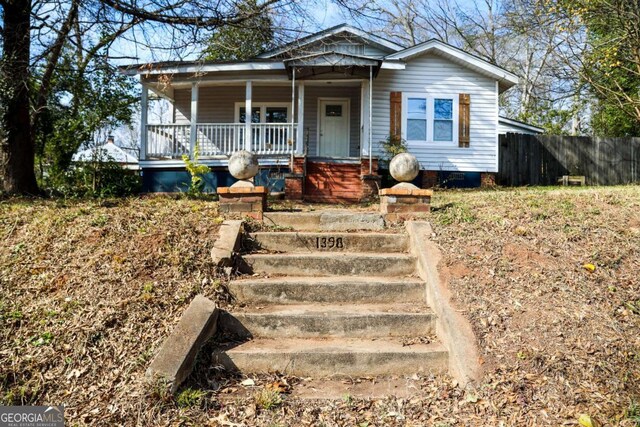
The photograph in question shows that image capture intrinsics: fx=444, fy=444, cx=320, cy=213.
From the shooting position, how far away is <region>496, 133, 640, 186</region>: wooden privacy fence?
1472 centimetres

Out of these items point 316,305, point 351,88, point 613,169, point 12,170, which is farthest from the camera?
point 613,169

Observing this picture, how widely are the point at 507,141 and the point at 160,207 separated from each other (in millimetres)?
12464

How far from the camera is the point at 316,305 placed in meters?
3.89

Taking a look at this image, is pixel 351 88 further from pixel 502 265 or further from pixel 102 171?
pixel 502 265

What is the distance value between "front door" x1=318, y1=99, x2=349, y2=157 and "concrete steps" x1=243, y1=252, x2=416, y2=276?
1020 cm

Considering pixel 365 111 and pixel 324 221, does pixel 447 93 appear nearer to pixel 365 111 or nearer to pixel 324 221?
pixel 365 111

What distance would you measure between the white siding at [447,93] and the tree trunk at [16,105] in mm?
8624

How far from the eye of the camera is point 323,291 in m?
3.95

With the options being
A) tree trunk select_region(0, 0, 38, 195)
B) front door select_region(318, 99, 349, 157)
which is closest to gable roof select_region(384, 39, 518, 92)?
front door select_region(318, 99, 349, 157)

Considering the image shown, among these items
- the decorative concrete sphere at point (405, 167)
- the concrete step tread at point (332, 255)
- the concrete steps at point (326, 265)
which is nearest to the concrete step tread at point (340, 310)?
the concrete steps at point (326, 265)

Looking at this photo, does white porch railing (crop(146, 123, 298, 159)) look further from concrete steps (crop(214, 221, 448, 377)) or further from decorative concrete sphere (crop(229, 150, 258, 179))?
concrete steps (crop(214, 221, 448, 377))

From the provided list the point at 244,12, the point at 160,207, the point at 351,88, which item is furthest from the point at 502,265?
the point at 351,88

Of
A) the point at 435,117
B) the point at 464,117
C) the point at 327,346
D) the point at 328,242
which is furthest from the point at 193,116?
the point at 327,346

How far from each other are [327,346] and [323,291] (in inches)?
25.4
